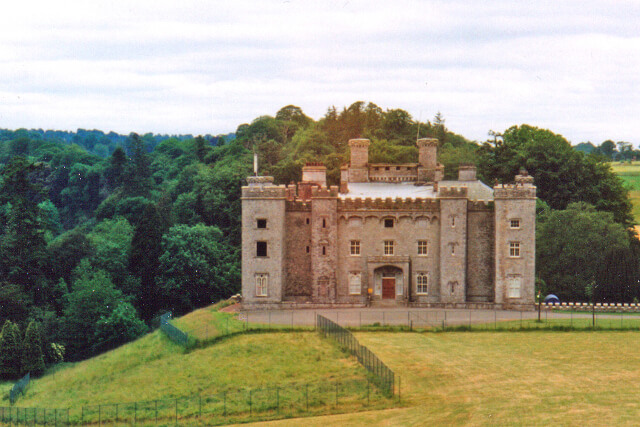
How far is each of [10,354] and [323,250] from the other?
90.6 feet

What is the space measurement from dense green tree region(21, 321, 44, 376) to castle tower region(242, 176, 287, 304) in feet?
67.3

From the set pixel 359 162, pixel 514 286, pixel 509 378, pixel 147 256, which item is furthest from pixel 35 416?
pixel 147 256

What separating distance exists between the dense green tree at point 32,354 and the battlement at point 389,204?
27637mm

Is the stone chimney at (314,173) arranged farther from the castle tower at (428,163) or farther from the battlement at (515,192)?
the battlement at (515,192)

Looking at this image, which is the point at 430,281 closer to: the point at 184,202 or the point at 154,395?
the point at 154,395

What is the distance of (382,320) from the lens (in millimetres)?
64750

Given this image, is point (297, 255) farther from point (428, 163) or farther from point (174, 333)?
point (428, 163)

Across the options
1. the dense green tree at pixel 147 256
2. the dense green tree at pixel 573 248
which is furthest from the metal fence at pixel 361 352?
the dense green tree at pixel 147 256

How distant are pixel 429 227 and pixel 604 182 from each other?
39.9m

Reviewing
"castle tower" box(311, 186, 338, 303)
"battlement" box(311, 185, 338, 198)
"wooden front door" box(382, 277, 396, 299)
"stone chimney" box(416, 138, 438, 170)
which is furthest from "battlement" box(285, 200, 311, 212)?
"stone chimney" box(416, 138, 438, 170)

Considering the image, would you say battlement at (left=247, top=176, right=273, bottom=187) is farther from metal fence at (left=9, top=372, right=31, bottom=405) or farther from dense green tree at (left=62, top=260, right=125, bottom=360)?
dense green tree at (left=62, top=260, right=125, bottom=360)

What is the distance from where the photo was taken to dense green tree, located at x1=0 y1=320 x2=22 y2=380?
79750 millimetres

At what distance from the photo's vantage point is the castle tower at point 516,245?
69.0 metres

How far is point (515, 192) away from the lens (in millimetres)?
69062
